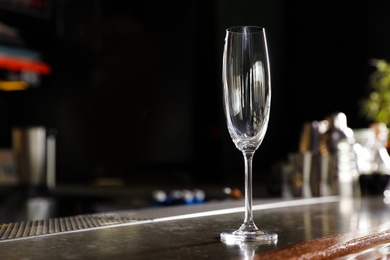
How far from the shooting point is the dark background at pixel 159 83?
3.90 metres

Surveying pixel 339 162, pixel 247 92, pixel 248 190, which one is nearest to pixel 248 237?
pixel 248 190

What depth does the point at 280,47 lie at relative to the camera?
15.4ft

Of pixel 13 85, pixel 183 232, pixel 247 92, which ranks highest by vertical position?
pixel 13 85

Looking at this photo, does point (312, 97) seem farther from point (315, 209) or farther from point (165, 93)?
point (315, 209)

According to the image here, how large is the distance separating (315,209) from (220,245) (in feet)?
2.16

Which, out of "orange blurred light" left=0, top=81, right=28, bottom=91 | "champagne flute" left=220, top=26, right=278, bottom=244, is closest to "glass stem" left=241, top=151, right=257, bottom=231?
"champagne flute" left=220, top=26, right=278, bottom=244

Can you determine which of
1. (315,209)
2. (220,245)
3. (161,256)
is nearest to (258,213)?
(315,209)

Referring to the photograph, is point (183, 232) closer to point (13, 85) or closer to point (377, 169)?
point (377, 169)

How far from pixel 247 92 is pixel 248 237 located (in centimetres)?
20

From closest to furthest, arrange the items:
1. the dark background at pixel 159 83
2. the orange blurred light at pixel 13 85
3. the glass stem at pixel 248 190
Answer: the glass stem at pixel 248 190 < the orange blurred light at pixel 13 85 < the dark background at pixel 159 83

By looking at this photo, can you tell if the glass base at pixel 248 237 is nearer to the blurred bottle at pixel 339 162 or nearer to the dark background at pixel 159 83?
the blurred bottle at pixel 339 162

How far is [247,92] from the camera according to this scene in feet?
2.87

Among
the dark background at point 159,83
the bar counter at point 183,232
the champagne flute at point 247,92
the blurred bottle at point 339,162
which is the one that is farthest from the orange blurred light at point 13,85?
the champagne flute at point 247,92

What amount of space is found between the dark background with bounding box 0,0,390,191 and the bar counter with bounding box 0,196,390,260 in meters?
2.50
